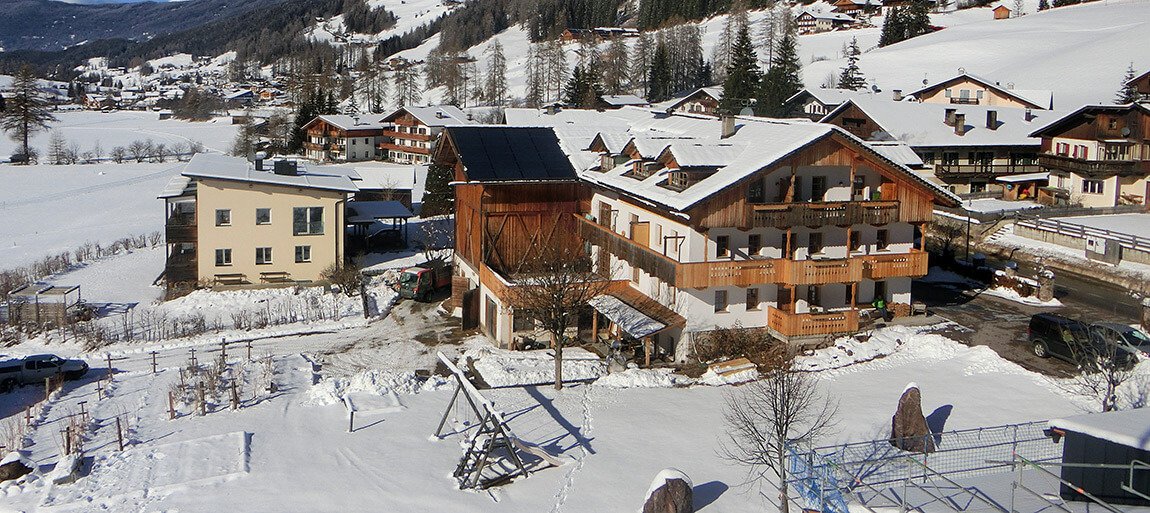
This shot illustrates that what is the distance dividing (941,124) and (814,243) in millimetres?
30450

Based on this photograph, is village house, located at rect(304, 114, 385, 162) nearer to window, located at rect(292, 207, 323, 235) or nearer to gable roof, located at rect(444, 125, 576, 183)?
window, located at rect(292, 207, 323, 235)

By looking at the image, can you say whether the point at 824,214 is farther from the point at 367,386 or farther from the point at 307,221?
the point at 307,221

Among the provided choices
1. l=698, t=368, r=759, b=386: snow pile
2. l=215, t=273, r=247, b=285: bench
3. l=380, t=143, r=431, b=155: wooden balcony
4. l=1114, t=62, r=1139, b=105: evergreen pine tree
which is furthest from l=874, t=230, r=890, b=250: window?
l=380, t=143, r=431, b=155: wooden balcony

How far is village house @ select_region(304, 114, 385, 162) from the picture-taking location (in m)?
99.9

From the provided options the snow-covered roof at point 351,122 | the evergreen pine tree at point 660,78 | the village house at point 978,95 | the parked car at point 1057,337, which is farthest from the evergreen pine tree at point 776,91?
the parked car at point 1057,337

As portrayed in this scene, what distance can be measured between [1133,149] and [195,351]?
44010 millimetres

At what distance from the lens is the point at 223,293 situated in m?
39.6

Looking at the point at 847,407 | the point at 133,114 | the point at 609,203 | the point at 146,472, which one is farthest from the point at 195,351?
the point at 133,114

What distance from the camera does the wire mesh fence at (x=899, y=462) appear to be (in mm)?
16219

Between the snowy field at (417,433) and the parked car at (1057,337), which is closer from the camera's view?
the snowy field at (417,433)

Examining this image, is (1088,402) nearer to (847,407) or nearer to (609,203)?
(847,407)

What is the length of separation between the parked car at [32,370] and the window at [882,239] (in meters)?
24.2

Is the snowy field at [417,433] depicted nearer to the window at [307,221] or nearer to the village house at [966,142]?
the window at [307,221]

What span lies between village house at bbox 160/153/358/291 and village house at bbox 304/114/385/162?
57.2 metres
